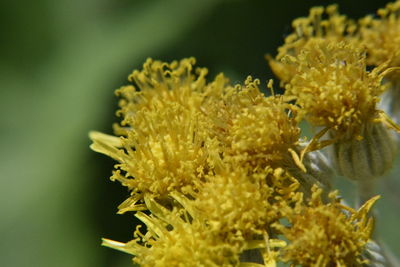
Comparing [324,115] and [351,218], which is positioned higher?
[324,115]

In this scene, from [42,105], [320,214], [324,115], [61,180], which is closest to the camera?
[320,214]

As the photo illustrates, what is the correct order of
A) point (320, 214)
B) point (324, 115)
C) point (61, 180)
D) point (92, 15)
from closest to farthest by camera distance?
1. point (320, 214)
2. point (324, 115)
3. point (61, 180)
4. point (92, 15)

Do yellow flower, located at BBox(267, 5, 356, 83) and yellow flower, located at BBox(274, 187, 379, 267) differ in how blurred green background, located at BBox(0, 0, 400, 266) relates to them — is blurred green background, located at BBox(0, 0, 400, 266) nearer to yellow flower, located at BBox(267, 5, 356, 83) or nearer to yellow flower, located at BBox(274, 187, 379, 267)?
yellow flower, located at BBox(267, 5, 356, 83)

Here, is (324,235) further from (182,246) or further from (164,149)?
(164,149)

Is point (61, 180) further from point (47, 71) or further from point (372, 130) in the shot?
point (372, 130)

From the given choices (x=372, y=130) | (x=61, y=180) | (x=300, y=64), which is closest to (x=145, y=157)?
(x=300, y=64)

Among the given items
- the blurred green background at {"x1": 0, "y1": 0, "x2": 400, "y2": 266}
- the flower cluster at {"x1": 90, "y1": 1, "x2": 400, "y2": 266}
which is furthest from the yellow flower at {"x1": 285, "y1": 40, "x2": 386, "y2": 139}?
the blurred green background at {"x1": 0, "y1": 0, "x2": 400, "y2": 266}
